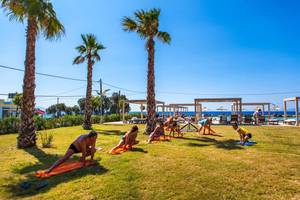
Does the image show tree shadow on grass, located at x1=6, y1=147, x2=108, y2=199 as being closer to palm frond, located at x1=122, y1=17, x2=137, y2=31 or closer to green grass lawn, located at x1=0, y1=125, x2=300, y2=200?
green grass lawn, located at x1=0, y1=125, x2=300, y2=200

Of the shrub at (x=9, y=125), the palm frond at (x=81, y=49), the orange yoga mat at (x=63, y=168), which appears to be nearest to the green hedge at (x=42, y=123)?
the shrub at (x=9, y=125)

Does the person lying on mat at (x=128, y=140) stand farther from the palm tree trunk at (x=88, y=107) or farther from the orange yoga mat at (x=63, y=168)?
the palm tree trunk at (x=88, y=107)

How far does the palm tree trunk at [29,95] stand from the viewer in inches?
351

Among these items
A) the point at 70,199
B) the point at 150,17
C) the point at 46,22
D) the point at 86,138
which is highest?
the point at 150,17

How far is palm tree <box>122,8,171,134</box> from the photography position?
12.8 m

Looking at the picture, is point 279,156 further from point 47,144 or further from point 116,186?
point 47,144

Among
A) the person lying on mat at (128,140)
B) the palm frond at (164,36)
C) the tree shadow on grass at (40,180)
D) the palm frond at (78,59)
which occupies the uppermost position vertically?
the palm frond at (164,36)

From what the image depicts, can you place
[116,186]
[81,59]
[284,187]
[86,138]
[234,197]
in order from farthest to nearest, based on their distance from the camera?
[81,59] < [86,138] < [116,186] < [284,187] < [234,197]

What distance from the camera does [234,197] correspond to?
3594 mm

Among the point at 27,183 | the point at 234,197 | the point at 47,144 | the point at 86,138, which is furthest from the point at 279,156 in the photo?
the point at 47,144

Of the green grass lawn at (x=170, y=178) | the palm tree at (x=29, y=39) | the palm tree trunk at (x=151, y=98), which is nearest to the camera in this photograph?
the green grass lawn at (x=170, y=178)

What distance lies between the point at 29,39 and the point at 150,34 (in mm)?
7235

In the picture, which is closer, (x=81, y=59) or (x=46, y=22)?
(x=46, y=22)

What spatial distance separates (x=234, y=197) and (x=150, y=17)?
39.1 ft
